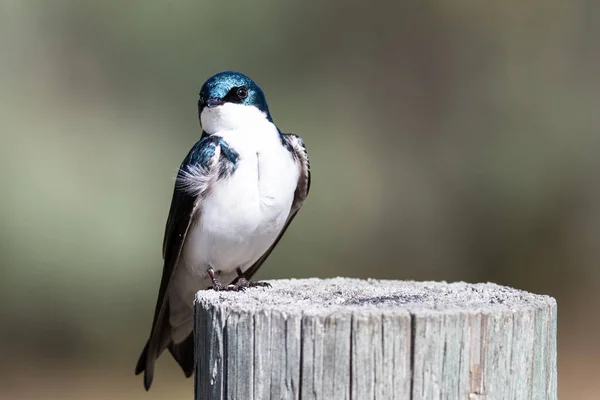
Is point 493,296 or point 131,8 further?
point 131,8

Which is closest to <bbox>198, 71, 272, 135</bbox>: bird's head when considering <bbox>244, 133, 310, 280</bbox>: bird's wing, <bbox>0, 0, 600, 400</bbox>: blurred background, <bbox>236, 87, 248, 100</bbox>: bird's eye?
<bbox>236, 87, 248, 100</bbox>: bird's eye

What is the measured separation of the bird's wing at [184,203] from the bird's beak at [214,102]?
13 centimetres

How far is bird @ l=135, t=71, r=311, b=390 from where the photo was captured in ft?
10.9

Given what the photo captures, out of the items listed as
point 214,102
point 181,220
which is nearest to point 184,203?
point 181,220

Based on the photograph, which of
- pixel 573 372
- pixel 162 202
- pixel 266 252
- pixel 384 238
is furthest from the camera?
pixel 384 238

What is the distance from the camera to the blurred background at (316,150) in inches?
260

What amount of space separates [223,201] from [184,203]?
0.59ft

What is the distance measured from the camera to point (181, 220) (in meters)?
3.47

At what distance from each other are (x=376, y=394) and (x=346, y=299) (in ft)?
1.73

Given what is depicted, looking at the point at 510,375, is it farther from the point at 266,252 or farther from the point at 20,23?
the point at 20,23

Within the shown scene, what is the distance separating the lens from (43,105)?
6844 mm

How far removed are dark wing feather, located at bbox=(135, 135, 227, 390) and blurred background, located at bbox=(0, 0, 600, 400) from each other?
2.61m

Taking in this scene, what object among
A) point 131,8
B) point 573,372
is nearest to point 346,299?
point 573,372

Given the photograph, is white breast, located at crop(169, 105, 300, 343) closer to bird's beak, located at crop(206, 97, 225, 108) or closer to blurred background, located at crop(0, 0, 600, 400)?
bird's beak, located at crop(206, 97, 225, 108)
